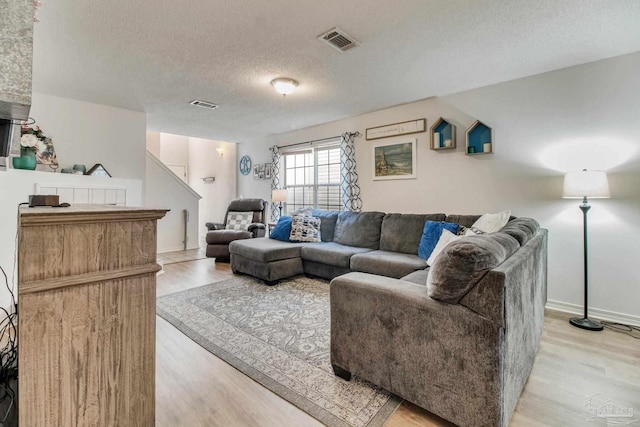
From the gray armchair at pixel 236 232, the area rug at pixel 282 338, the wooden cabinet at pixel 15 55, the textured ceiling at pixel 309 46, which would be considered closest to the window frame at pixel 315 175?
the gray armchair at pixel 236 232

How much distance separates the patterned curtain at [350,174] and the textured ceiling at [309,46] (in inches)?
33.6

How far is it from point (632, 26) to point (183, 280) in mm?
4926

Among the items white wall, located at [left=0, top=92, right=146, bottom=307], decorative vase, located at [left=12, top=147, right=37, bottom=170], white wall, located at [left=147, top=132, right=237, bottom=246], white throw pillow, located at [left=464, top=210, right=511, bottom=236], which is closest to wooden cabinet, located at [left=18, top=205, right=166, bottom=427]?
white throw pillow, located at [left=464, top=210, right=511, bottom=236]

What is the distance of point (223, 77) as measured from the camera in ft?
10.1

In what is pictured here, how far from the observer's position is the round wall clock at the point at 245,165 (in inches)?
253

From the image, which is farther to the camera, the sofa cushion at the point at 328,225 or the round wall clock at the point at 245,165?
the round wall clock at the point at 245,165

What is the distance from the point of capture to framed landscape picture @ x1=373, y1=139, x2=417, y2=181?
3.93m

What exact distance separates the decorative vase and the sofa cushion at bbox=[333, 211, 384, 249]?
3.49 metres

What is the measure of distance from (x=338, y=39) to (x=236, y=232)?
11.3ft

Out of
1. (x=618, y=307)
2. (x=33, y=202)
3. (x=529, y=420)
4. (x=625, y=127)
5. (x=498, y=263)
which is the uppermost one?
(x=625, y=127)

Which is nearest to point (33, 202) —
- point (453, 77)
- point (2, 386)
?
point (2, 386)

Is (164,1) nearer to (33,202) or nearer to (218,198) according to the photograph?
(33,202)

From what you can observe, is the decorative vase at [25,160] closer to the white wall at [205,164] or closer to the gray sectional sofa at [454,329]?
the gray sectional sofa at [454,329]

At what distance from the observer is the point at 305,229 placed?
13.6ft
